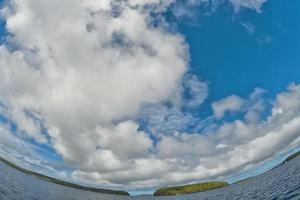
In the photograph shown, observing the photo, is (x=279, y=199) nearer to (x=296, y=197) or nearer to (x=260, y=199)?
(x=296, y=197)

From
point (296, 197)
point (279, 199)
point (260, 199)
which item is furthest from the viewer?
point (260, 199)

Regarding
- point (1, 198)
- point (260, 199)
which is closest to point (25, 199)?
point (1, 198)

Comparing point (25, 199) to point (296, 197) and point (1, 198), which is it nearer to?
point (1, 198)

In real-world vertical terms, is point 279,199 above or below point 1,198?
below

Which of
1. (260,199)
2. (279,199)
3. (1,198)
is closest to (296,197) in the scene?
(279,199)

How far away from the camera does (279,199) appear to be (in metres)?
53.7

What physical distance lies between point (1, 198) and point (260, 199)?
207 ft

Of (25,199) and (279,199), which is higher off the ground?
(25,199)

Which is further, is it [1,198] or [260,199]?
[260,199]

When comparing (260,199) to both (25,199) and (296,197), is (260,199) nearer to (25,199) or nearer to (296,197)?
(296,197)

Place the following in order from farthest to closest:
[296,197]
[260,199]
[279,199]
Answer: [260,199]
[279,199]
[296,197]

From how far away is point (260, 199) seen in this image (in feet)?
214

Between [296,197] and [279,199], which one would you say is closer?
[296,197]

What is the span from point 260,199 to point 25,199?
63.1 m
